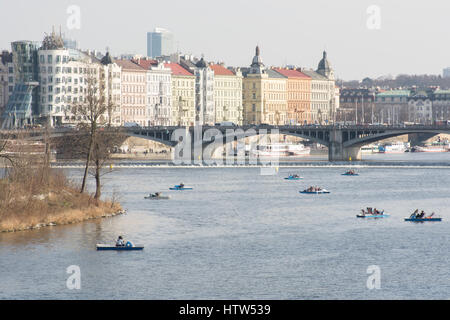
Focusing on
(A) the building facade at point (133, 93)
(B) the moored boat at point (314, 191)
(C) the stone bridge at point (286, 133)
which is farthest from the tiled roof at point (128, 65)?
(B) the moored boat at point (314, 191)

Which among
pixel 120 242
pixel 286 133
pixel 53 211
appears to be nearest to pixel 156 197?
pixel 53 211

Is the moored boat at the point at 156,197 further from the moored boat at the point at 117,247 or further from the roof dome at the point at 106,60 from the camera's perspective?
the roof dome at the point at 106,60

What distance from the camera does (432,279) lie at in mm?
53656

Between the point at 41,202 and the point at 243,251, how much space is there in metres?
13.6

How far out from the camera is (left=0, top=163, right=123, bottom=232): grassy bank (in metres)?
65.9

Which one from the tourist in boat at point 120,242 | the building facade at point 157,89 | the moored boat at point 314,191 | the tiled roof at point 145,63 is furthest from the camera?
the building facade at point 157,89

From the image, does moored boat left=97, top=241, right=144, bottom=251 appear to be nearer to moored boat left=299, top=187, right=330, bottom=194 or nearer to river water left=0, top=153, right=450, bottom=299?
river water left=0, top=153, right=450, bottom=299

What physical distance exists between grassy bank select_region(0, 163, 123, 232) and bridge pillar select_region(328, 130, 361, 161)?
67.8 meters

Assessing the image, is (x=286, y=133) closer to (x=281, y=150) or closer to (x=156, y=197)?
(x=281, y=150)

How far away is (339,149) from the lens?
143125 millimetres

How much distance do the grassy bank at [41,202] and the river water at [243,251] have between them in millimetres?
1002

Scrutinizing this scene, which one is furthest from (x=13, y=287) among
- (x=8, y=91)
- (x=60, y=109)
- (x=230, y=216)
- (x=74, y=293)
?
(x=8, y=91)

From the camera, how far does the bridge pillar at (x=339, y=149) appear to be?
141625mm

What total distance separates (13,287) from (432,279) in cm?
1803
